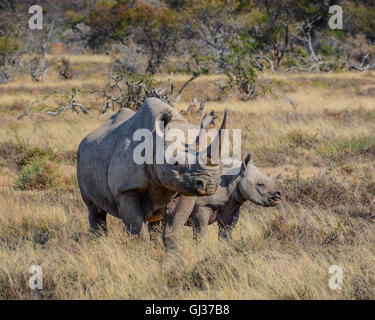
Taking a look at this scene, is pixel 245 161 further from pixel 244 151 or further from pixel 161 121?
pixel 244 151

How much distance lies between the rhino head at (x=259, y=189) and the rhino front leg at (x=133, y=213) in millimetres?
1337

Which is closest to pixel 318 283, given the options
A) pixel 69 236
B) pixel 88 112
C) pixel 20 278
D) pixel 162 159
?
pixel 162 159

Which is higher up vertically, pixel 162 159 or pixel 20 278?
pixel 162 159

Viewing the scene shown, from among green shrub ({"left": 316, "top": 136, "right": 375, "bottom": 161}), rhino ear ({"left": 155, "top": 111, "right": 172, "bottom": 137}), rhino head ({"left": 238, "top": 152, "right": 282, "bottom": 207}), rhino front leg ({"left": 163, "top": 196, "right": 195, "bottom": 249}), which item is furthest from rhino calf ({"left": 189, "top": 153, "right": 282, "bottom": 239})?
green shrub ({"left": 316, "top": 136, "right": 375, "bottom": 161})

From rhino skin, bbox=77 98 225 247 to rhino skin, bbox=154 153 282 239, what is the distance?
0.62 m

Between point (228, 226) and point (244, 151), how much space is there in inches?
196

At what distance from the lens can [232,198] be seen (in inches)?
253

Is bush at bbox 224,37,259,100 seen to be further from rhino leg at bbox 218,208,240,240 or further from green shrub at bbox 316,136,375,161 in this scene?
rhino leg at bbox 218,208,240,240

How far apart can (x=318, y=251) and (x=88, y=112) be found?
35.6 feet

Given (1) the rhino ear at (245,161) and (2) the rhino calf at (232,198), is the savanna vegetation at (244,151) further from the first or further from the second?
(1) the rhino ear at (245,161)

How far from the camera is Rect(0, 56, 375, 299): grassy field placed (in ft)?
15.9

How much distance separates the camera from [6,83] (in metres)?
24.7

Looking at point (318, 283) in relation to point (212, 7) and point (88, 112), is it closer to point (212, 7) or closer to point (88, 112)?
point (88, 112)

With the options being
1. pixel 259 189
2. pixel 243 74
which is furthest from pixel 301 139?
pixel 243 74
